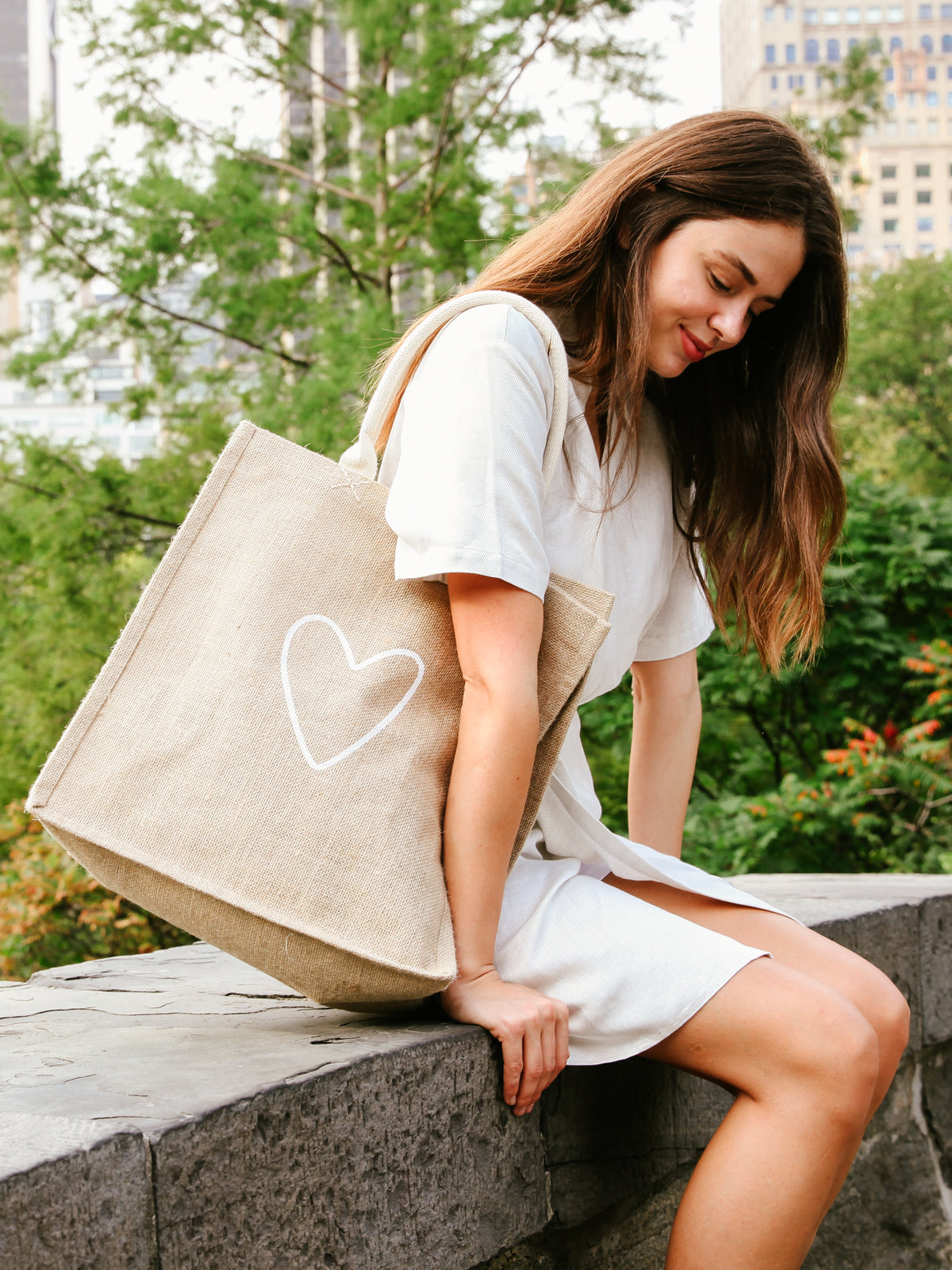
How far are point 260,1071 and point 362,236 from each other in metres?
6.17

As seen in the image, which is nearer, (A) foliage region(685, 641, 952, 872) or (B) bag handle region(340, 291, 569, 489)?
(B) bag handle region(340, 291, 569, 489)

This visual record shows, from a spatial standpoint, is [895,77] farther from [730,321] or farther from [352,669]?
[352,669]

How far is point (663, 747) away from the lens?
196 centimetres

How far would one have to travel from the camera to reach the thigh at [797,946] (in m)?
1.57

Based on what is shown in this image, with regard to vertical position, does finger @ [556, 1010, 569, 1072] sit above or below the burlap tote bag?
below

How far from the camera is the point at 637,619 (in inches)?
68.3

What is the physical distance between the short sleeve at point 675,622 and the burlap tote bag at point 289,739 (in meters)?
0.50

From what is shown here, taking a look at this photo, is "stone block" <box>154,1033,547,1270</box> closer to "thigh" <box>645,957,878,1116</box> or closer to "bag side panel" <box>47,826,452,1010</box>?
"bag side panel" <box>47,826,452,1010</box>

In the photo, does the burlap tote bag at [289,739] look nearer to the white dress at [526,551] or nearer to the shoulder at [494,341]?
the white dress at [526,551]

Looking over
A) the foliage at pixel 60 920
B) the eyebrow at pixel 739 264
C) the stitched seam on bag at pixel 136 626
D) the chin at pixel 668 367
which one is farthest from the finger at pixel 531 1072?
the foliage at pixel 60 920

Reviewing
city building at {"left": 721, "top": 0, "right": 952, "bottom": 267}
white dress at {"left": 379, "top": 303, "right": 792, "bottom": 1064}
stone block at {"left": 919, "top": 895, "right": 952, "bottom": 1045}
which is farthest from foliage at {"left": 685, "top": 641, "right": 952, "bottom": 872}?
city building at {"left": 721, "top": 0, "right": 952, "bottom": 267}

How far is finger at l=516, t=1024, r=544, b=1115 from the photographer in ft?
4.48

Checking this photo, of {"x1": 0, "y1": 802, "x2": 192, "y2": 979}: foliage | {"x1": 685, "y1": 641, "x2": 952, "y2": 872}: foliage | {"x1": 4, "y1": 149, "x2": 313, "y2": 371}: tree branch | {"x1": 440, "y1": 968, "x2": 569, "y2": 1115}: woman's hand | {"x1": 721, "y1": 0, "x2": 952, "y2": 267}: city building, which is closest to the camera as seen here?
{"x1": 440, "y1": 968, "x2": 569, "y2": 1115}: woman's hand

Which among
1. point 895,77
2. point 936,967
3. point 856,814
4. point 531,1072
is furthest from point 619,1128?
point 895,77
